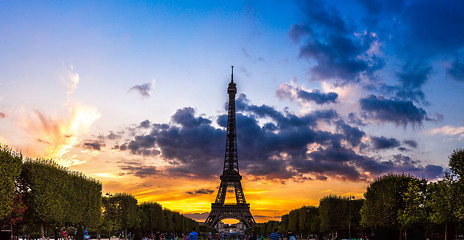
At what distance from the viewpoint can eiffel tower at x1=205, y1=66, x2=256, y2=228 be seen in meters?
131

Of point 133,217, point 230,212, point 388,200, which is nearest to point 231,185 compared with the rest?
point 230,212

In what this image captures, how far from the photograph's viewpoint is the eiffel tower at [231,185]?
13125 centimetres

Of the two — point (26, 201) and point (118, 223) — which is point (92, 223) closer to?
point (26, 201)

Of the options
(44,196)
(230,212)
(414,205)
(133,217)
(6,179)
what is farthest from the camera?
(230,212)

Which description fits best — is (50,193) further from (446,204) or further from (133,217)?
(446,204)

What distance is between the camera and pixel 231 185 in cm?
13888

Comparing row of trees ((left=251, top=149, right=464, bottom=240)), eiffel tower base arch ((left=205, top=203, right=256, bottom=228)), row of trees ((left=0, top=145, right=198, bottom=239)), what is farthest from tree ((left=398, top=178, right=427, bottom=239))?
eiffel tower base arch ((left=205, top=203, right=256, bottom=228))

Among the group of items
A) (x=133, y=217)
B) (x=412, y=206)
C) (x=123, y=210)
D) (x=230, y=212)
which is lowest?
(x=230, y=212)

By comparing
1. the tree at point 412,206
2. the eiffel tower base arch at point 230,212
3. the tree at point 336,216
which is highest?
the tree at point 412,206

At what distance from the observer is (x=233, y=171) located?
453 ft

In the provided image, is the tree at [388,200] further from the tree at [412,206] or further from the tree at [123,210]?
the tree at [123,210]

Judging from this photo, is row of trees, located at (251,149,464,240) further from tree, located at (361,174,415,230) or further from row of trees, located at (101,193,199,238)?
row of trees, located at (101,193,199,238)

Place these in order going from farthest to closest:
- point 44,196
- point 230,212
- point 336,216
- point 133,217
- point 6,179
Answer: point 230,212, point 133,217, point 336,216, point 44,196, point 6,179

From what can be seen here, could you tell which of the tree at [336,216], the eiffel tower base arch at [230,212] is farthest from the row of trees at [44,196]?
the eiffel tower base arch at [230,212]
